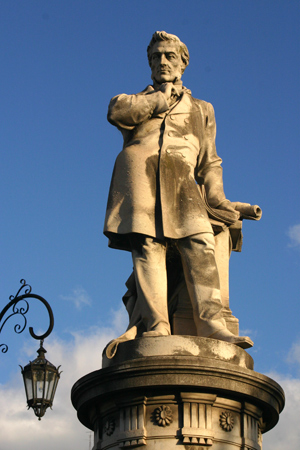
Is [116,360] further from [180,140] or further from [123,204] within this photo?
[180,140]

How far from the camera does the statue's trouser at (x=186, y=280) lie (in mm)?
11383

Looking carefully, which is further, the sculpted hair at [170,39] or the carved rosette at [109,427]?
the sculpted hair at [170,39]

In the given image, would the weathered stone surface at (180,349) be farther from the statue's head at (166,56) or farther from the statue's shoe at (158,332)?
the statue's head at (166,56)

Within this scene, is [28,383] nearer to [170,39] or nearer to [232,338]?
[232,338]

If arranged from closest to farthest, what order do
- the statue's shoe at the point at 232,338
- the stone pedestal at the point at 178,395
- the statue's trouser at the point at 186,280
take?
the stone pedestal at the point at 178,395 → the statue's shoe at the point at 232,338 → the statue's trouser at the point at 186,280

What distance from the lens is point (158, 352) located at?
10688 mm

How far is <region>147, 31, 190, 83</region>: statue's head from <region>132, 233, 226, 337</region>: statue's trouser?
2.85 metres

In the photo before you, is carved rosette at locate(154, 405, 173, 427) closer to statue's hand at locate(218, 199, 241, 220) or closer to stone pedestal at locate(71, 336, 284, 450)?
stone pedestal at locate(71, 336, 284, 450)

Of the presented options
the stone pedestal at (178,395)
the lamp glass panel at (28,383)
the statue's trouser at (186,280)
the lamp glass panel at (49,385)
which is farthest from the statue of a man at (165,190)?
the lamp glass panel at (28,383)

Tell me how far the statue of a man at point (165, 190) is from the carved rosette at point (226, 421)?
1.02m

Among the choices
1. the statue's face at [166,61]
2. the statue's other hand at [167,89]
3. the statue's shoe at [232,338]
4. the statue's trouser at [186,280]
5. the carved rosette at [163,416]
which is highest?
the statue's face at [166,61]

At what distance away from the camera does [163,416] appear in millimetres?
10383

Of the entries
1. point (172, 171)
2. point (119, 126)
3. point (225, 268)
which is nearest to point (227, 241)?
point (225, 268)

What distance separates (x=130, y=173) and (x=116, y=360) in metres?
2.77
